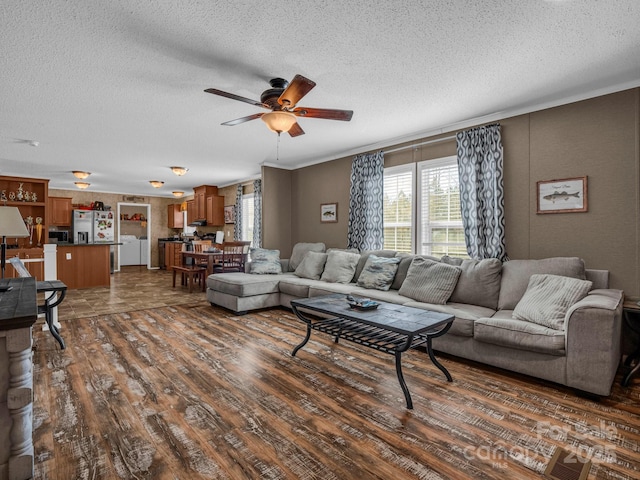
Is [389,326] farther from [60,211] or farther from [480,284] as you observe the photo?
[60,211]

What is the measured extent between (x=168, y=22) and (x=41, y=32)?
0.91m

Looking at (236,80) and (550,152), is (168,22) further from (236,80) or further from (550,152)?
(550,152)

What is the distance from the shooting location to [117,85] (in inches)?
122

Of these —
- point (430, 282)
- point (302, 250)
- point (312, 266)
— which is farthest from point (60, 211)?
point (430, 282)

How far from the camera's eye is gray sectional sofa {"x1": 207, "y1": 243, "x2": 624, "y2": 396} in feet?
7.72

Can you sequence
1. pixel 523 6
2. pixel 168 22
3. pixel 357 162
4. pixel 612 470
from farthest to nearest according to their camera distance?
pixel 357 162 → pixel 168 22 → pixel 523 6 → pixel 612 470

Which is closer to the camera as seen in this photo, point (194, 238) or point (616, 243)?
point (616, 243)

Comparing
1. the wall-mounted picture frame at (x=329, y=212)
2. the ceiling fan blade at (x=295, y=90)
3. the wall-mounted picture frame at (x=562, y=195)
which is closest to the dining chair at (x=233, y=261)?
the wall-mounted picture frame at (x=329, y=212)

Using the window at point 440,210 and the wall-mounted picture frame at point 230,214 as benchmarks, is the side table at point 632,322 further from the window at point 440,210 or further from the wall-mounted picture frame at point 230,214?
the wall-mounted picture frame at point 230,214

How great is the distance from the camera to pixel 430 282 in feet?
12.0

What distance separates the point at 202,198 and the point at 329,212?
15.7 feet

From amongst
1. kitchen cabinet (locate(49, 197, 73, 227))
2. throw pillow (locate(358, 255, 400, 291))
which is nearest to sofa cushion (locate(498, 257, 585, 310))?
throw pillow (locate(358, 255, 400, 291))

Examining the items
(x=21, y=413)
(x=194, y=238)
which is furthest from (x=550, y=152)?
(x=194, y=238)

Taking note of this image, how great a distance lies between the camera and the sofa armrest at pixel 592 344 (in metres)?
2.28
